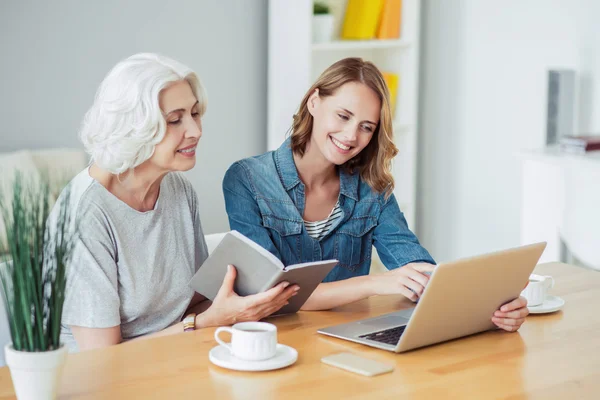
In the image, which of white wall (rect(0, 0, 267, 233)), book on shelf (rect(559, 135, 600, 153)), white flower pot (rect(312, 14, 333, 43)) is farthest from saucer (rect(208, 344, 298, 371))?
white flower pot (rect(312, 14, 333, 43))

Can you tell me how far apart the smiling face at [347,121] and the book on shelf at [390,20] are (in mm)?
2028

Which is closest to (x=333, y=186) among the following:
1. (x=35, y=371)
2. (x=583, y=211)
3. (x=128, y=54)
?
(x=35, y=371)

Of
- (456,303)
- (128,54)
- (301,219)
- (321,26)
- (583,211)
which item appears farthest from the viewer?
(321,26)

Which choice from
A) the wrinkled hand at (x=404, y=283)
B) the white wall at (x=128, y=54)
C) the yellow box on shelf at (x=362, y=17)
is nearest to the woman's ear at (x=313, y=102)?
the wrinkled hand at (x=404, y=283)

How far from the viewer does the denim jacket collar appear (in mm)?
2172

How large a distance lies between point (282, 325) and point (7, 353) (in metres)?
0.66

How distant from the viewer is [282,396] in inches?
52.7

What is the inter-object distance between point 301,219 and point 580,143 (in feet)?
5.21

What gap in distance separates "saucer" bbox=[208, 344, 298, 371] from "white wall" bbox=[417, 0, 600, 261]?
97.7 inches

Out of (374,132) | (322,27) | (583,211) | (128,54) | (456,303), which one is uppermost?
(322,27)

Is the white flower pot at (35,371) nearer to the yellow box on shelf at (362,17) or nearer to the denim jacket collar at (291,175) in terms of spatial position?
the denim jacket collar at (291,175)

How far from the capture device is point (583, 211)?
10.5ft

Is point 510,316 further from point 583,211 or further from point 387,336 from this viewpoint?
point 583,211

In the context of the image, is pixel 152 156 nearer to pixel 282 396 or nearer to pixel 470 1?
pixel 282 396
